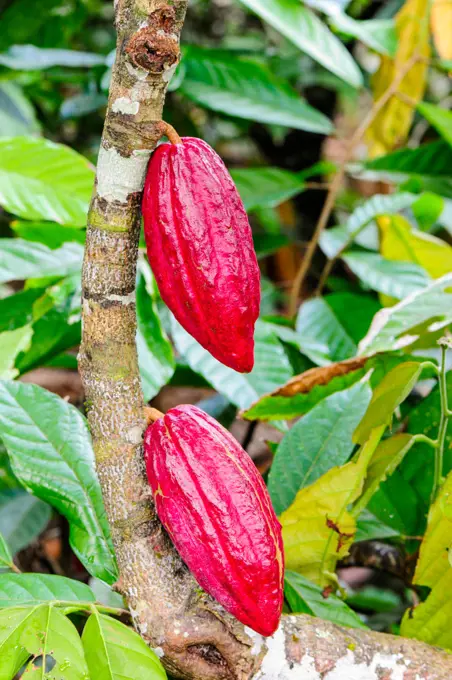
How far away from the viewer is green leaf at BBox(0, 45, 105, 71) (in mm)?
1453

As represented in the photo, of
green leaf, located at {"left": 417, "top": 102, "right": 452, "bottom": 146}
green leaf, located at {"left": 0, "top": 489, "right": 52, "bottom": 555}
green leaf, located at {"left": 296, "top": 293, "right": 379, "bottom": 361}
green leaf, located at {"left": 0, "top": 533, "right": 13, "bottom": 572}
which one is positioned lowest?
green leaf, located at {"left": 0, "top": 489, "right": 52, "bottom": 555}

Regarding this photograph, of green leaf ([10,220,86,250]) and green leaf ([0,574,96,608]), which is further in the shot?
green leaf ([10,220,86,250])

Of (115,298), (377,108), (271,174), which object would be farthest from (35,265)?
(377,108)

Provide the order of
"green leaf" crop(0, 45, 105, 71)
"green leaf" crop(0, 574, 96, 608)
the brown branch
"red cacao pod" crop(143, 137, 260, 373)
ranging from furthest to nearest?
"green leaf" crop(0, 45, 105, 71) → the brown branch → "green leaf" crop(0, 574, 96, 608) → "red cacao pod" crop(143, 137, 260, 373)

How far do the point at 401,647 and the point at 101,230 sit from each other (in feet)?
1.38

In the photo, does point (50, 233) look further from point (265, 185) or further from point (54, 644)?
point (54, 644)

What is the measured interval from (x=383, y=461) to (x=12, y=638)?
37 cm

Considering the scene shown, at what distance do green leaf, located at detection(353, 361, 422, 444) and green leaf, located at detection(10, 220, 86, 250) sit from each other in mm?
511

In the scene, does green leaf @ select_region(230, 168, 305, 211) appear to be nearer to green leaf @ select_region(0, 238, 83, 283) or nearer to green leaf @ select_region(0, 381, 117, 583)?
green leaf @ select_region(0, 238, 83, 283)

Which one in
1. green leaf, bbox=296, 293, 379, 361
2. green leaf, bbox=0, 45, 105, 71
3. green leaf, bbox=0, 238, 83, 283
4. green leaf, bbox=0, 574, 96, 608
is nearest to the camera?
green leaf, bbox=0, 574, 96, 608

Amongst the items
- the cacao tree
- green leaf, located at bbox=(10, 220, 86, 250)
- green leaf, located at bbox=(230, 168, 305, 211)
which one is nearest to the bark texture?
the cacao tree

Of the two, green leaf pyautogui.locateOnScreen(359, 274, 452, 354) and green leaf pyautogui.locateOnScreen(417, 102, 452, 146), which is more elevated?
green leaf pyautogui.locateOnScreen(417, 102, 452, 146)

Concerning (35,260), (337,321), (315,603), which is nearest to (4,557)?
(315,603)

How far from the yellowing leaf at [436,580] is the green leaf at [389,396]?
79mm
